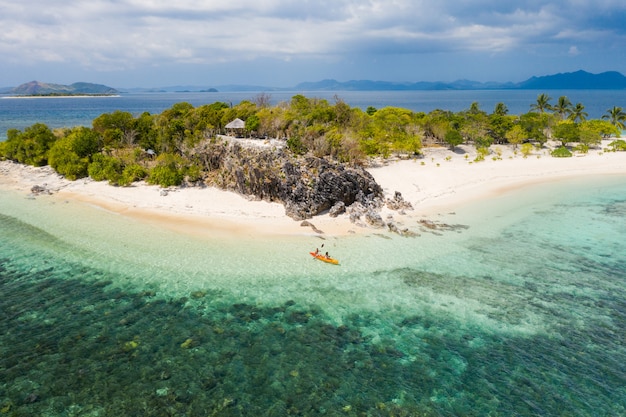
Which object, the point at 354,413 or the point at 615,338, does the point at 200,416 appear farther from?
the point at 615,338

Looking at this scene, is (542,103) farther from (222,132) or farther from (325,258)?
(325,258)

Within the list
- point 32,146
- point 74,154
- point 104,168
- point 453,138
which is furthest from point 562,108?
point 32,146

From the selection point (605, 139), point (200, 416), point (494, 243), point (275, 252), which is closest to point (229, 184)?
point (275, 252)

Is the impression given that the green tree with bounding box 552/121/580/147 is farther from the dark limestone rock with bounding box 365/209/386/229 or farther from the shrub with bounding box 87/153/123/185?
the shrub with bounding box 87/153/123/185

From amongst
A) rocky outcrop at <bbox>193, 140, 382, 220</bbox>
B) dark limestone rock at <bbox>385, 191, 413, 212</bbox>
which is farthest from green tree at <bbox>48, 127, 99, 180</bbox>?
dark limestone rock at <bbox>385, 191, 413, 212</bbox>

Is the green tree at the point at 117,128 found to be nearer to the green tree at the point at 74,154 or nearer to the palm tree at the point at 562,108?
the green tree at the point at 74,154

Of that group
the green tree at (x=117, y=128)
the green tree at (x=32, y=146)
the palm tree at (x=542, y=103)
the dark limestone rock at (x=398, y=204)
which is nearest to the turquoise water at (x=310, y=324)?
the dark limestone rock at (x=398, y=204)
